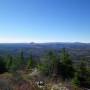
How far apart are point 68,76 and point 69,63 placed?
9.15 ft

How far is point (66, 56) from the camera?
35125mm

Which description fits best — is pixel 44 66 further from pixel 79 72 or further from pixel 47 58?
pixel 79 72

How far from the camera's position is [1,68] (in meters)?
32.5

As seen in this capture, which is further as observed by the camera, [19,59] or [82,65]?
[19,59]

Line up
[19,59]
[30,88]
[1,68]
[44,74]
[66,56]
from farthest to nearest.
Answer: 1. [19,59]
2. [66,56]
3. [1,68]
4. [44,74]
5. [30,88]

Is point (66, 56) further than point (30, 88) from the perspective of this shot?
Yes

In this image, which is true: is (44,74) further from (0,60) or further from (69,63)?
(0,60)

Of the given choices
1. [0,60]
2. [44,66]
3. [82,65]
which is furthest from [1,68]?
[82,65]

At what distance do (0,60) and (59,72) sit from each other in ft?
34.2

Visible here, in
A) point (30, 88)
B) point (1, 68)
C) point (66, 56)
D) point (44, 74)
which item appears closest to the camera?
point (30, 88)

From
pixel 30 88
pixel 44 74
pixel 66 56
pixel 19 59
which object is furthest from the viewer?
pixel 19 59

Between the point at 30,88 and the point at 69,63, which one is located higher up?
the point at 30,88

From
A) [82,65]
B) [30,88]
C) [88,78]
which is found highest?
[30,88]

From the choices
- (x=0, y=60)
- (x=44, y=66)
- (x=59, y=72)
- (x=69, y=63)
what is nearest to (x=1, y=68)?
(x=0, y=60)
